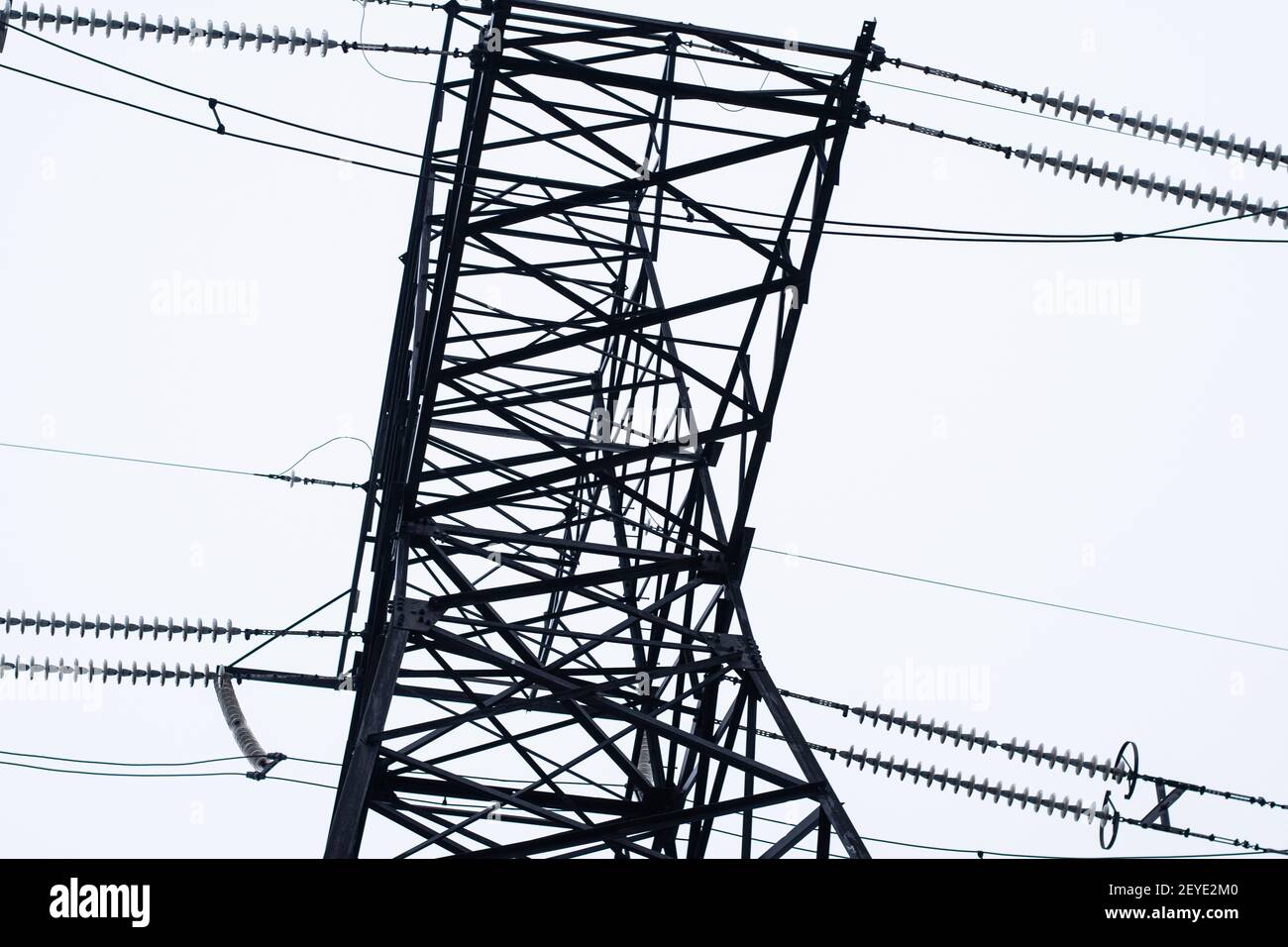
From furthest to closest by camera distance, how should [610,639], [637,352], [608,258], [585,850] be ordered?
1. [608,258]
2. [637,352]
3. [610,639]
4. [585,850]

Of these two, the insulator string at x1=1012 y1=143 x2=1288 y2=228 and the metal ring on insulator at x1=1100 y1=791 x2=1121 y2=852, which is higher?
the insulator string at x1=1012 y1=143 x2=1288 y2=228

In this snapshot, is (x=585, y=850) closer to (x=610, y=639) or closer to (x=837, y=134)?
(x=610, y=639)

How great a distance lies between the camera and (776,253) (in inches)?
460

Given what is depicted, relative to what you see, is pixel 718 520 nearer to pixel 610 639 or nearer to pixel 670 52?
pixel 610 639

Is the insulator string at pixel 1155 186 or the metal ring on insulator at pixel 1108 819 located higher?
the insulator string at pixel 1155 186

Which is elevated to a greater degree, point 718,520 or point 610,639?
point 718,520

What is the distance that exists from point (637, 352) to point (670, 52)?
281 cm

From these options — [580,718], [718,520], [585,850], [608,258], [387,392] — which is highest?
[608,258]

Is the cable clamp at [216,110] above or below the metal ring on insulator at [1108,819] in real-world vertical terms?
above

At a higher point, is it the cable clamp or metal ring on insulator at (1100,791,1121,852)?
the cable clamp
